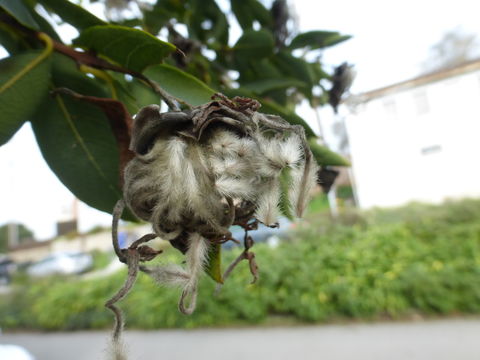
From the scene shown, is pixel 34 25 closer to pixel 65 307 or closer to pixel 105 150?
pixel 105 150

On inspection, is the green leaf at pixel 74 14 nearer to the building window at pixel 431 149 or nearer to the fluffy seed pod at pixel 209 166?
the fluffy seed pod at pixel 209 166

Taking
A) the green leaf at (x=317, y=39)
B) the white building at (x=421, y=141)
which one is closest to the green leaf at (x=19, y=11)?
the green leaf at (x=317, y=39)

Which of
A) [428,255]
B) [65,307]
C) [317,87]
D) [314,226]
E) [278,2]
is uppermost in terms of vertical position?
[278,2]

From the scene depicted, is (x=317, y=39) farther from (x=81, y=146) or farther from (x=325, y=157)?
(x=81, y=146)

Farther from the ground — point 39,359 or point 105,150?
point 105,150

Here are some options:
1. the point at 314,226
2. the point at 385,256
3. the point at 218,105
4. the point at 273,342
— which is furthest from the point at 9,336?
the point at 218,105

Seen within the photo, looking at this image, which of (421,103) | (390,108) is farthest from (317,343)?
(421,103)
